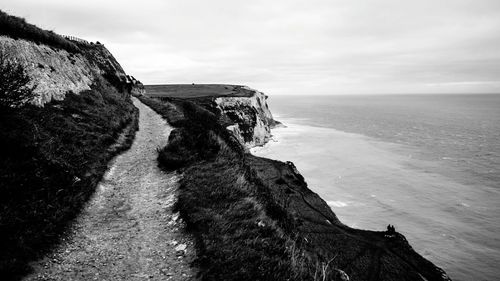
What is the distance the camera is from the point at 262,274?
654cm

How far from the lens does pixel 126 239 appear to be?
773cm

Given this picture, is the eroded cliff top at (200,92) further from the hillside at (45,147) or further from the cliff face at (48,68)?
the hillside at (45,147)

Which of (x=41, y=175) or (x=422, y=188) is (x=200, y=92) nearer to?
(x=422, y=188)

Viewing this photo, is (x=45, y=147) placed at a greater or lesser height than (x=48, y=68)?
lesser

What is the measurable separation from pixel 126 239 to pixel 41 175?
11.8 feet

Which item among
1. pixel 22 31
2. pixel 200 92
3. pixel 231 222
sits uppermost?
pixel 22 31

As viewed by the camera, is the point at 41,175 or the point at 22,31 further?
the point at 22,31

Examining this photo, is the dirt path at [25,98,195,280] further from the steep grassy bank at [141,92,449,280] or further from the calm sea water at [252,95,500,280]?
the calm sea water at [252,95,500,280]

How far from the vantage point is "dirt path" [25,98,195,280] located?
6340 mm

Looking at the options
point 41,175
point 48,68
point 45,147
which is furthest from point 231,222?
point 48,68

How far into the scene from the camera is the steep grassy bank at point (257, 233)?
696 centimetres

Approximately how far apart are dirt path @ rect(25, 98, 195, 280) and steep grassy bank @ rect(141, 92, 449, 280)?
0.60 m

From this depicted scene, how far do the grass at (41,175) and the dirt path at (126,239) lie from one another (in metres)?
0.44

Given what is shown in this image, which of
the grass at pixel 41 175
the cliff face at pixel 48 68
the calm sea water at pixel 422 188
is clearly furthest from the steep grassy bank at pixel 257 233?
the cliff face at pixel 48 68
